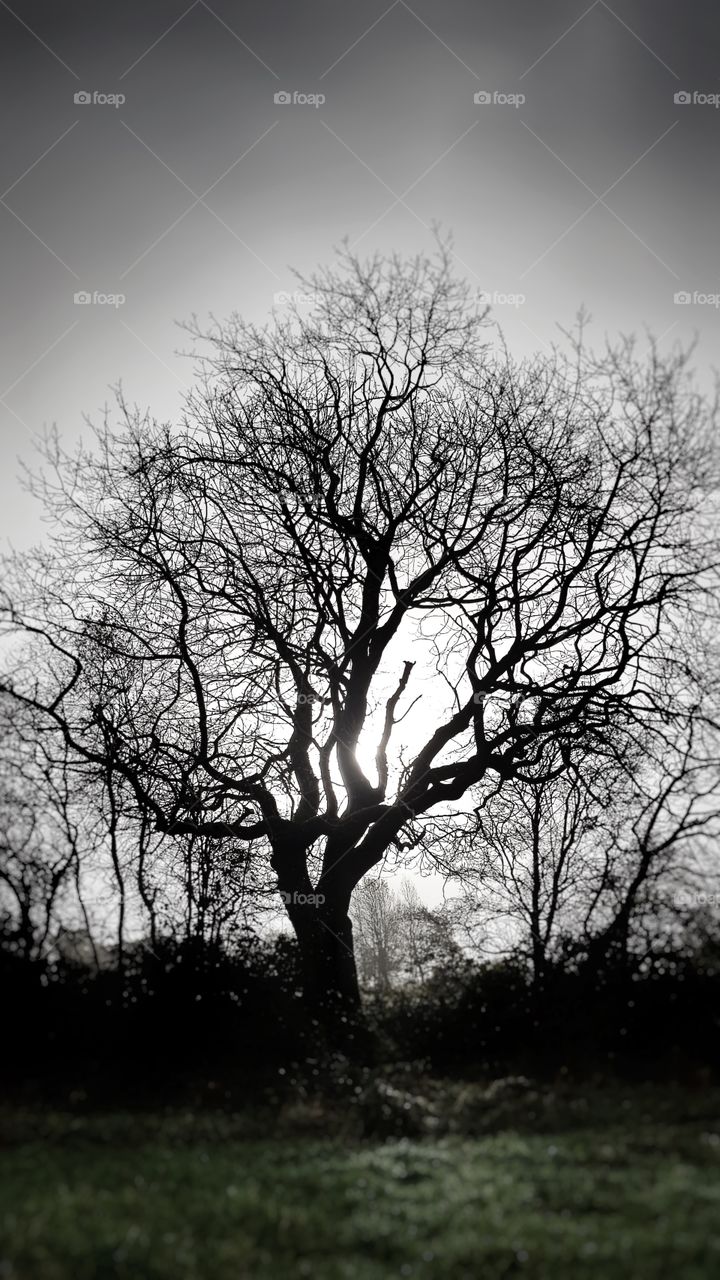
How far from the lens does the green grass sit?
18.6ft

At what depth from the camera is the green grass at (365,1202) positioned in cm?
567

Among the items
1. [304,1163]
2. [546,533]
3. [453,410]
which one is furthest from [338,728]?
[304,1163]

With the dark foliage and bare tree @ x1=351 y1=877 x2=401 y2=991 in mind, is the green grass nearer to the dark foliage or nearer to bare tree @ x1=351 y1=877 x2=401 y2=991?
the dark foliage

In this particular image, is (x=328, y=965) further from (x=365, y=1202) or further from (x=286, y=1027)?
(x=365, y=1202)

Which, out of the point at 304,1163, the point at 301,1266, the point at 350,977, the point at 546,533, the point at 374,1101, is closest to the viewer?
the point at 301,1266

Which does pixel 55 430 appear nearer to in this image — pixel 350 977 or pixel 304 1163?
pixel 350 977

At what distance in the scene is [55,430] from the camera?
17250 millimetres

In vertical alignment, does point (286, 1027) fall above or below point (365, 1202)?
above

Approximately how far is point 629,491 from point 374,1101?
478 inches

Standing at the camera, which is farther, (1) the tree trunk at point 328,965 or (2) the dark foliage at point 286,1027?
(1) the tree trunk at point 328,965

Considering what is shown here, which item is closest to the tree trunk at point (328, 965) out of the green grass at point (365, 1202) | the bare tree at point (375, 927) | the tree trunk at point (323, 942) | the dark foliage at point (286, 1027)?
the tree trunk at point (323, 942)

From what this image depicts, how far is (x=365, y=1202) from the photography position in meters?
7.00

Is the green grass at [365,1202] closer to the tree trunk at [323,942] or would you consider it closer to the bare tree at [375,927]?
the tree trunk at [323,942]

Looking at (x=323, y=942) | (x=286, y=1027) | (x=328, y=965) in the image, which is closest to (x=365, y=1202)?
(x=286, y=1027)
